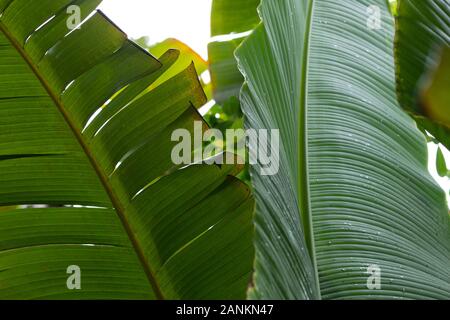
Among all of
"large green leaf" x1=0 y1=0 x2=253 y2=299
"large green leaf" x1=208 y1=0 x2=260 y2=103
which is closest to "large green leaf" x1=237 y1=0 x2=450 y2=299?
"large green leaf" x1=0 y1=0 x2=253 y2=299

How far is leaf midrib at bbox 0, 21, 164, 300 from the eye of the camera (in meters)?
0.90

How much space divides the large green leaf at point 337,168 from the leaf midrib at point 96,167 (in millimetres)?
256

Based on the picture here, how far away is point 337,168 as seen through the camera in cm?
103

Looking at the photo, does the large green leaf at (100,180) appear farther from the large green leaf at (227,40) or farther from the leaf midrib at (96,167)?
the large green leaf at (227,40)

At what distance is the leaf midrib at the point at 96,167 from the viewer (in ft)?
2.94

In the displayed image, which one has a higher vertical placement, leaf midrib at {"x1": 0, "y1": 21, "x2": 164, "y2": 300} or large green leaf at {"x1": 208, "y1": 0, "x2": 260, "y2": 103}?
large green leaf at {"x1": 208, "y1": 0, "x2": 260, "y2": 103}

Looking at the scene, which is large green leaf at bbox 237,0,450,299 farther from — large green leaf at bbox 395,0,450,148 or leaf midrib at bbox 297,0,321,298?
large green leaf at bbox 395,0,450,148

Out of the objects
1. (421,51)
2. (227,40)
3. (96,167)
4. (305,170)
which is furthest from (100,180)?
(227,40)

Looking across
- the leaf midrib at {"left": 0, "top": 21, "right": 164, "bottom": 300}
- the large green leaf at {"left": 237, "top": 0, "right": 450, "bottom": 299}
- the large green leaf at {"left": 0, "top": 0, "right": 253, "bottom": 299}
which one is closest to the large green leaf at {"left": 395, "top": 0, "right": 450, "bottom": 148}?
the large green leaf at {"left": 237, "top": 0, "right": 450, "bottom": 299}

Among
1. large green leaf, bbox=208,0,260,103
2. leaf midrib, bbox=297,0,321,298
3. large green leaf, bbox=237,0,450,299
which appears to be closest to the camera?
large green leaf, bbox=237,0,450,299

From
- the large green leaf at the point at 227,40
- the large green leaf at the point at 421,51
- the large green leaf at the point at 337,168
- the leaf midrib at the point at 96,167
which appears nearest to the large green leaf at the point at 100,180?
the leaf midrib at the point at 96,167

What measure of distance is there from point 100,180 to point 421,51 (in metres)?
0.53

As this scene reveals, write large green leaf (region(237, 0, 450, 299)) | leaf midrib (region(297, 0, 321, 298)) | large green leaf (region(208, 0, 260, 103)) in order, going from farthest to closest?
large green leaf (region(208, 0, 260, 103)) < leaf midrib (region(297, 0, 321, 298)) < large green leaf (region(237, 0, 450, 299))

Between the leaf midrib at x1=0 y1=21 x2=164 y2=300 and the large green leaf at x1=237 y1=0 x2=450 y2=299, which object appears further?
the leaf midrib at x1=0 y1=21 x2=164 y2=300
